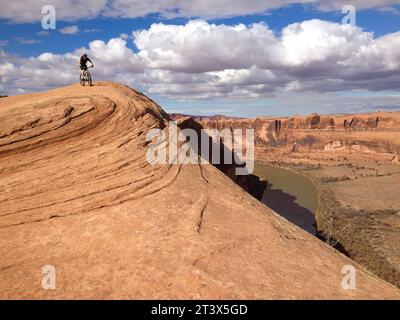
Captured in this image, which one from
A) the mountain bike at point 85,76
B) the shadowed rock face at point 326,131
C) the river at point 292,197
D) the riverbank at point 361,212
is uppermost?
the mountain bike at point 85,76

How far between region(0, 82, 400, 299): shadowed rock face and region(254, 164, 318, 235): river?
74.1 ft

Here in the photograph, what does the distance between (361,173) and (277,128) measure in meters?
47.9

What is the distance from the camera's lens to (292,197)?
57875 mm

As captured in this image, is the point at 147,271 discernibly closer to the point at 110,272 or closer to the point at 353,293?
the point at 110,272

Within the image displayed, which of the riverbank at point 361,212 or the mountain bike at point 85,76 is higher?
the mountain bike at point 85,76

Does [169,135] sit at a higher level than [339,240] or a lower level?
higher

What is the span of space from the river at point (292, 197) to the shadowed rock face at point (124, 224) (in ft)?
74.1

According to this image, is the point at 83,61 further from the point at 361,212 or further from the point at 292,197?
the point at 292,197

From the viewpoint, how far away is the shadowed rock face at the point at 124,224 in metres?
7.26

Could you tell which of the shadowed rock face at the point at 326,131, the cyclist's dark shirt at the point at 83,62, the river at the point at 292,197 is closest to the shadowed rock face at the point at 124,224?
the cyclist's dark shirt at the point at 83,62

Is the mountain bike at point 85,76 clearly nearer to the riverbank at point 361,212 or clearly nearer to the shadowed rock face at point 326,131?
the riverbank at point 361,212
